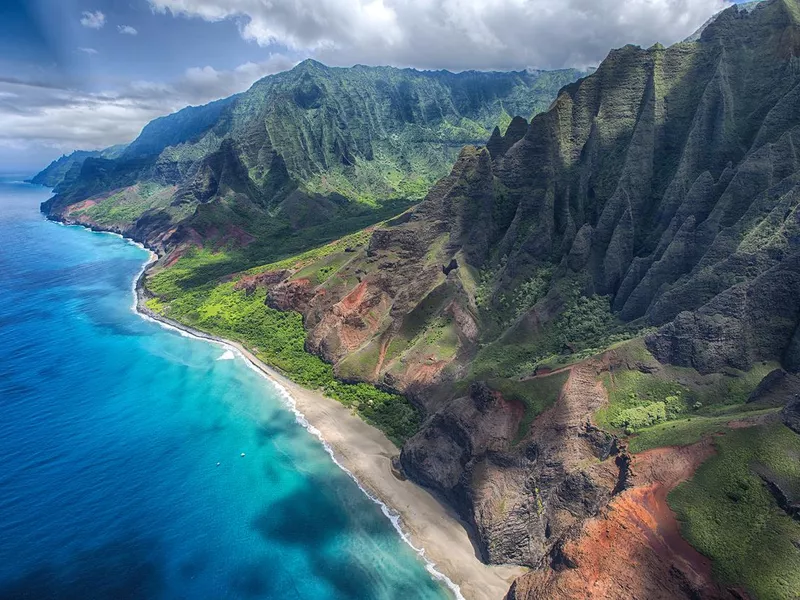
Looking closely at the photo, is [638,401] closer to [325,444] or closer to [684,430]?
[684,430]

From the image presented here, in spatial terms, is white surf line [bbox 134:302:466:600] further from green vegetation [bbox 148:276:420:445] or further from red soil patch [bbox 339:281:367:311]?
red soil patch [bbox 339:281:367:311]

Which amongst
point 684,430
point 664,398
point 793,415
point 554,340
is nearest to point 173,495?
point 554,340

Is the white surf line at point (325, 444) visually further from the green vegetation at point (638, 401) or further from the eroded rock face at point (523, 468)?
the green vegetation at point (638, 401)

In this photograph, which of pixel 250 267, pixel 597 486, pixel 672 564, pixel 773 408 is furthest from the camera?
pixel 250 267

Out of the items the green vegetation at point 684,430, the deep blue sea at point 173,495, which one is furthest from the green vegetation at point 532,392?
the deep blue sea at point 173,495

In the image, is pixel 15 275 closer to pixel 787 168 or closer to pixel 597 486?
pixel 597 486

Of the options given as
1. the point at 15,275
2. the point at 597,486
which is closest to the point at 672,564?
the point at 597,486
